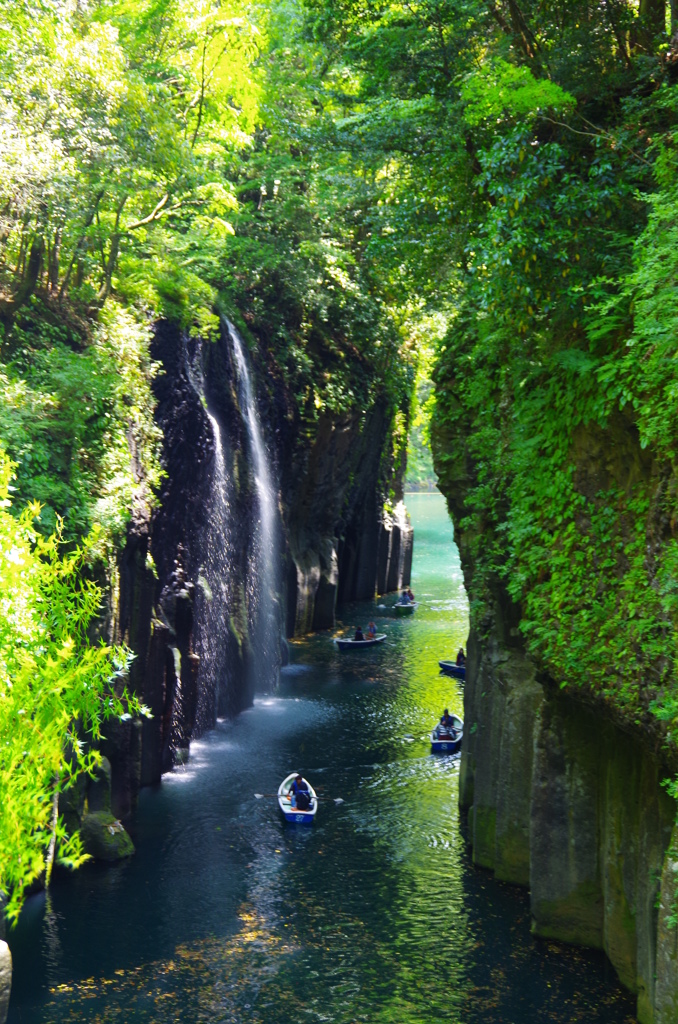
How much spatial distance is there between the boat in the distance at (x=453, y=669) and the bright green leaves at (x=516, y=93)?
2275 cm

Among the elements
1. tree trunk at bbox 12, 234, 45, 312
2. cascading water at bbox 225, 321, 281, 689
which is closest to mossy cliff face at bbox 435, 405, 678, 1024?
tree trunk at bbox 12, 234, 45, 312

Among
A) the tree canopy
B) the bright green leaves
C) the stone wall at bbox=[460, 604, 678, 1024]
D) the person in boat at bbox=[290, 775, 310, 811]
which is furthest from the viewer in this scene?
the person in boat at bbox=[290, 775, 310, 811]

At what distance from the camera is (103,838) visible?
20531 millimetres

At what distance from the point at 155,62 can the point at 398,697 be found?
2084cm

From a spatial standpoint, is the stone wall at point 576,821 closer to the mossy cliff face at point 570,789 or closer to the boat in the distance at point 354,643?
the mossy cliff face at point 570,789

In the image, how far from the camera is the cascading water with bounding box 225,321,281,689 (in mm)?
34562

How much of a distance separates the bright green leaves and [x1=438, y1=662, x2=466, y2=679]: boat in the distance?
22.8m

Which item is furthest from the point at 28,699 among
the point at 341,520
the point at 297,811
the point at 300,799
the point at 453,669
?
the point at 341,520

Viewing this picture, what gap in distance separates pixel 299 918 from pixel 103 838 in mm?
4687

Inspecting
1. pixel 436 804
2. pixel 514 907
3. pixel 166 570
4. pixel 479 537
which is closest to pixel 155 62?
pixel 166 570

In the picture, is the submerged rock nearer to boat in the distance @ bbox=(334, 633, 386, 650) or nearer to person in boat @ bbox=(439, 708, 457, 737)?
person in boat @ bbox=(439, 708, 457, 737)

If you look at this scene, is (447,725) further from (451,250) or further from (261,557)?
(451,250)

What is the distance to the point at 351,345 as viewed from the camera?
44.8m

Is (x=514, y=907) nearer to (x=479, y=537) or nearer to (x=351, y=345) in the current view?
(x=479, y=537)
